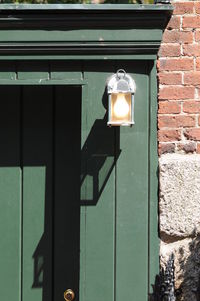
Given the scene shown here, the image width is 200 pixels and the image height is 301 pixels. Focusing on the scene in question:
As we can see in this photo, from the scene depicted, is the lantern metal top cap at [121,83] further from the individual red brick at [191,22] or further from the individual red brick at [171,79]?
the individual red brick at [191,22]

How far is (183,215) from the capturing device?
4.02 m

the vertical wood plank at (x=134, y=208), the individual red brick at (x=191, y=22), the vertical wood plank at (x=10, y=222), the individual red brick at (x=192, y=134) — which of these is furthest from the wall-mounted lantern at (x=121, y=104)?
the vertical wood plank at (x=10, y=222)

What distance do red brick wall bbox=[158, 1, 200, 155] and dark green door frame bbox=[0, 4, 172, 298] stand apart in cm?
7

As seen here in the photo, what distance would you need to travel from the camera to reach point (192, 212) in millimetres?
4031

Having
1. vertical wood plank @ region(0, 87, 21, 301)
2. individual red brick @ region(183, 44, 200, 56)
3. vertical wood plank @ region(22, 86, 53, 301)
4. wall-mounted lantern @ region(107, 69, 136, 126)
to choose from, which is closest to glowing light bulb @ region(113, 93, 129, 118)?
wall-mounted lantern @ region(107, 69, 136, 126)

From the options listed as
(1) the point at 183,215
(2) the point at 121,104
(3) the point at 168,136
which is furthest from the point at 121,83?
(1) the point at 183,215

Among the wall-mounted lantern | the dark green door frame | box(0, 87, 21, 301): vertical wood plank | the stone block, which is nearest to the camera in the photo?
the wall-mounted lantern

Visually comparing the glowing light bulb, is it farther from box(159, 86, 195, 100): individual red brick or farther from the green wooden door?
the green wooden door

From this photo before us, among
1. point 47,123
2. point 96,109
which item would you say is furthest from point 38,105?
point 96,109

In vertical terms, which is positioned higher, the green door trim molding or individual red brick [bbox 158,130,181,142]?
the green door trim molding

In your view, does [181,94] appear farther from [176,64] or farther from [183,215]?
[183,215]

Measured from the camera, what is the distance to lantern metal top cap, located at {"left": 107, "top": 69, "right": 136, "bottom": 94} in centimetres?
379

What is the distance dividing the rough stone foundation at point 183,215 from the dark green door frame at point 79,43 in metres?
0.07

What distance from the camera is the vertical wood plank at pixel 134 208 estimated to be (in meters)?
4.03
